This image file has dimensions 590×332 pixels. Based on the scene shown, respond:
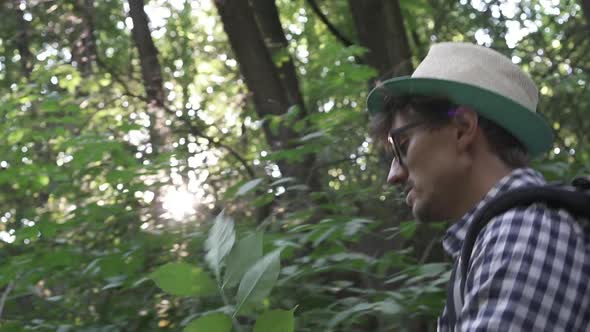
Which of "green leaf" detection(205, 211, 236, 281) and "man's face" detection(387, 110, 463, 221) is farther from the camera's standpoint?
"man's face" detection(387, 110, 463, 221)

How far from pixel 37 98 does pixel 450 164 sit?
162 inches

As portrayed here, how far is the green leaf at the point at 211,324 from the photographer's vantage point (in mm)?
1286

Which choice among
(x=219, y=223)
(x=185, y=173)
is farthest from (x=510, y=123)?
(x=185, y=173)

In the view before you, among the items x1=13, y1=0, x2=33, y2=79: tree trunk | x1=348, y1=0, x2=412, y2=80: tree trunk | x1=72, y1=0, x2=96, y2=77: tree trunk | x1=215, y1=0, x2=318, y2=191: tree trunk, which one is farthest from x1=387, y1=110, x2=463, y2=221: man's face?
x1=13, y1=0, x2=33, y2=79: tree trunk

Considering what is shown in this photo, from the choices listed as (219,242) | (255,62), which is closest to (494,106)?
(219,242)

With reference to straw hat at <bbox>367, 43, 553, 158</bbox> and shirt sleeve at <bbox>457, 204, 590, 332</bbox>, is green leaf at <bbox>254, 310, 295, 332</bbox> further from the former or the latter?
straw hat at <bbox>367, 43, 553, 158</bbox>

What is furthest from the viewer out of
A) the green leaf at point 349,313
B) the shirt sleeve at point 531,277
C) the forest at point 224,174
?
the forest at point 224,174

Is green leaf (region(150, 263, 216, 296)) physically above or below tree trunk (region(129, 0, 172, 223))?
below

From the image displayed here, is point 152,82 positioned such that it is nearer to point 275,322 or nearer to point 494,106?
point 494,106

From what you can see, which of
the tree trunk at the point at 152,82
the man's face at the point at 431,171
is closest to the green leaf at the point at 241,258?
the man's face at the point at 431,171

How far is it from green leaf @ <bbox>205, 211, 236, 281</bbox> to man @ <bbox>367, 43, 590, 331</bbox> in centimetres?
41

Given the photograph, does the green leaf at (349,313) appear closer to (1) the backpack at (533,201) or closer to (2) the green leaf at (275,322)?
(1) the backpack at (533,201)

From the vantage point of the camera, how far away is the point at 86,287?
4.00 metres

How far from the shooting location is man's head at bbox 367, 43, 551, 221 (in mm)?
1920
